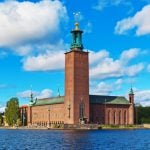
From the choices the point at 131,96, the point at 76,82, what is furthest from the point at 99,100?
the point at 76,82

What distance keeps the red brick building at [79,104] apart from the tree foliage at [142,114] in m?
11.8

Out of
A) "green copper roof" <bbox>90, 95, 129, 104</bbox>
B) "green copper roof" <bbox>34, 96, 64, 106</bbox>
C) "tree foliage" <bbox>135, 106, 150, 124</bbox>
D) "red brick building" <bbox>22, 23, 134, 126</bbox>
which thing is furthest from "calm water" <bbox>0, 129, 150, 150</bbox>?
"tree foliage" <bbox>135, 106, 150, 124</bbox>

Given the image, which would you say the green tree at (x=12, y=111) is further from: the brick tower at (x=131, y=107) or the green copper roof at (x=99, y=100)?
the brick tower at (x=131, y=107)

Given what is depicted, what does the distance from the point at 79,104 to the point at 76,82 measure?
5115 millimetres

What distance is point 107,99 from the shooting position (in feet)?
408

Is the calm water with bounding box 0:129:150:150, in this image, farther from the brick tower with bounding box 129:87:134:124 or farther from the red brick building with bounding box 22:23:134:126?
the brick tower with bounding box 129:87:134:124

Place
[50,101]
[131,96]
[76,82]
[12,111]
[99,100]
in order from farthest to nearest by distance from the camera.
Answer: [50,101], [12,111], [131,96], [99,100], [76,82]

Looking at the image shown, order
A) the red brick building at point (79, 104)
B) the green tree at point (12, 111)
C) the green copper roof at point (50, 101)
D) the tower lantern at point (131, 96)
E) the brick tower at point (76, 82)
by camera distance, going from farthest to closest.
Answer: the green tree at point (12, 111), the tower lantern at point (131, 96), the green copper roof at point (50, 101), the red brick building at point (79, 104), the brick tower at point (76, 82)

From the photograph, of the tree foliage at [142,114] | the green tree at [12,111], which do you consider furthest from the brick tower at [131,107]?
the green tree at [12,111]

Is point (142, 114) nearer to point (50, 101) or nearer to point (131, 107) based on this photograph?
point (131, 107)

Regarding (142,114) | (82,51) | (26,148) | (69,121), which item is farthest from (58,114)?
(26,148)

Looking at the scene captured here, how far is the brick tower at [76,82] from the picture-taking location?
356ft

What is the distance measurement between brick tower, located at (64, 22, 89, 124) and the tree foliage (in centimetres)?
3058

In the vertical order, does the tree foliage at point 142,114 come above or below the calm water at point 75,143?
above
